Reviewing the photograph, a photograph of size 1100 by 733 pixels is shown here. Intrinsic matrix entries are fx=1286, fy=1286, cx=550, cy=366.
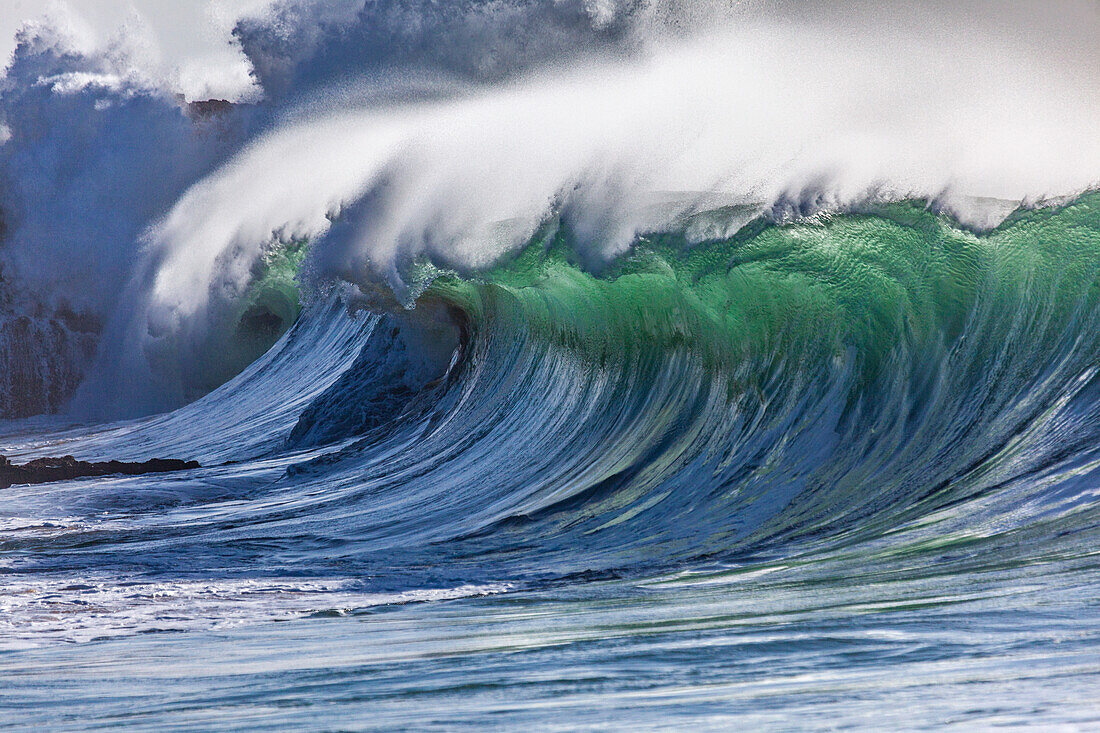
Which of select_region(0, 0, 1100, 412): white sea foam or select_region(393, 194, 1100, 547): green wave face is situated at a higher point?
select_region(0, 0, 1100, 412): white sea foam

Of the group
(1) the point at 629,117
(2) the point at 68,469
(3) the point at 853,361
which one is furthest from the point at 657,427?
(2) the point at 68,469

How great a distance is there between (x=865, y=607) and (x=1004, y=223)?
2979 mm

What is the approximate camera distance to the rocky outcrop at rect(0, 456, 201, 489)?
10.7 m

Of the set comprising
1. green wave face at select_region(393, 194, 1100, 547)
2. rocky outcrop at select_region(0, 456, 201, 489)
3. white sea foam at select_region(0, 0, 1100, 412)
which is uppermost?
white sea foam at select_region(0, 0, 1100, 412)

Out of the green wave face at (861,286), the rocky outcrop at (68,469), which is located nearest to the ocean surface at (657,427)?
the green wave face at (861,286)

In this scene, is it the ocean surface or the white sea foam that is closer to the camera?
the ocean surface

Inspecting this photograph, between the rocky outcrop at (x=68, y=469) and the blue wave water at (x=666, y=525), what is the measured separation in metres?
0.84

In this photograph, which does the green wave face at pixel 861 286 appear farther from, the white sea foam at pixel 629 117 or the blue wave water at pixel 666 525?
the white sea foam at pixel 629 117

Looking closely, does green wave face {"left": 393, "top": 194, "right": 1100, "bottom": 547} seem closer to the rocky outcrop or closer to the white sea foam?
the white sea foam

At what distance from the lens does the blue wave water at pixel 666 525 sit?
9.27 ft

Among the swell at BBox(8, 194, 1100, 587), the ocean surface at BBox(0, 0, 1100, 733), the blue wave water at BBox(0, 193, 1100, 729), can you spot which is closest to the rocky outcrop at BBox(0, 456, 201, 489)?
the ocean surface at BBox(0, 0, 1100, 733)

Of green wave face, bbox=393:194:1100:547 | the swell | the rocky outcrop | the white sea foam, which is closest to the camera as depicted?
the swell

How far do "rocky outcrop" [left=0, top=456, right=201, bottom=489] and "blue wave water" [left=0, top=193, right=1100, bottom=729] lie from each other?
0.84 metres

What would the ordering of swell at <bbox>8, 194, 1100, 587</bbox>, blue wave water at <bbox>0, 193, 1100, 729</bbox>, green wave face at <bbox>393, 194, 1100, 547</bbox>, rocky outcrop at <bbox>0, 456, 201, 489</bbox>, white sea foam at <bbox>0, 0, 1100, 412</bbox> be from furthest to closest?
rocky outcrop at <bbox>0, 456, 201, 489</bbox> < white sea foam at <bbox>0, 0, 1100, 412</bbox> < green wave face at <bbox>393, 194, 1100, 547</bbox> < swell at <bbox>8, 194, 1100, 587</bbox> < blue wave water at <bbox>0, 193, 1100, 729</bbox>
